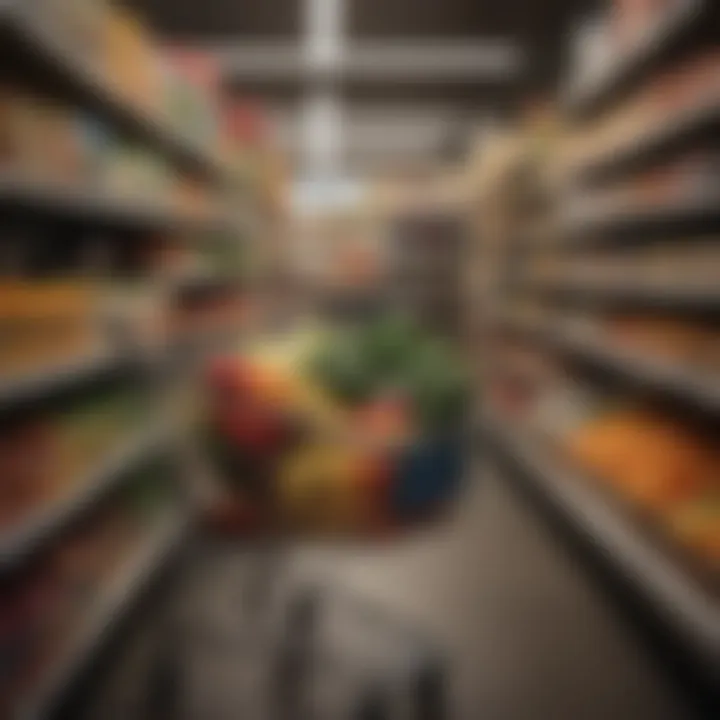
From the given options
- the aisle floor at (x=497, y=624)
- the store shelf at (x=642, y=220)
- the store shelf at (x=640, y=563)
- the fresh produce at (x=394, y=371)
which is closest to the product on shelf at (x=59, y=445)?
the aisle floor at (x=497, y=624)

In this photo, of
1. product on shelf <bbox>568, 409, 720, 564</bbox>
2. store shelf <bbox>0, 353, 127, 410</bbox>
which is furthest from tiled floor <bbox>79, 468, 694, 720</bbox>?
store shelf <bbox>0, 353, 127, 410</bbox>

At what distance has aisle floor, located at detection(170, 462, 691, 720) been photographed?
247 centimetres

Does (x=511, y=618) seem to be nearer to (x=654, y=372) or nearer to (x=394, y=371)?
(x=654, y=372)

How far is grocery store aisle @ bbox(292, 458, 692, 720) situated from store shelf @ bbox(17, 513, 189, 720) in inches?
18.8

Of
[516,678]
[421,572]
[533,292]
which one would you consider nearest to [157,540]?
[421,572]

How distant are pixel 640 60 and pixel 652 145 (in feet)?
1.08

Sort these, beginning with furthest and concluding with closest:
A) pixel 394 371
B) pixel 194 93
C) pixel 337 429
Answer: pixel 194 93, pixel 394 371, pixel 337 429

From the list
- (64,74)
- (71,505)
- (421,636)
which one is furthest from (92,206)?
(421,636)

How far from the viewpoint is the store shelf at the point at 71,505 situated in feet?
→ 6.69

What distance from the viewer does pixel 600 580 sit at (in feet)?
11.6

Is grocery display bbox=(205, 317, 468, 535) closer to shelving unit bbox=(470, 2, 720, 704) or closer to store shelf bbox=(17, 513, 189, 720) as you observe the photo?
store shelf bbox=(17, 513, 189, 720)

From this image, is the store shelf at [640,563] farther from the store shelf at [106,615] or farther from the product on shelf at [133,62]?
the product on shelf at [133,62]

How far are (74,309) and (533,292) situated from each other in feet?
12.4

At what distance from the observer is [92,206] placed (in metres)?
2.63
